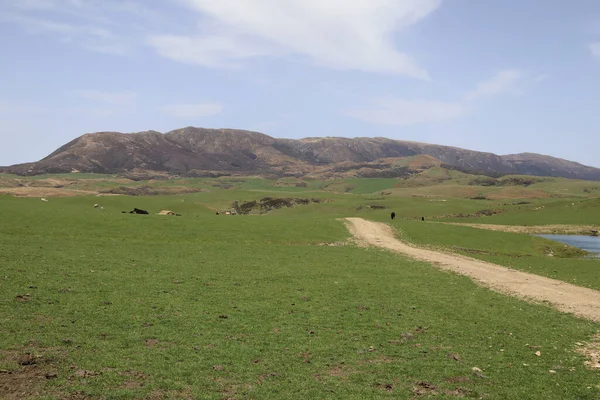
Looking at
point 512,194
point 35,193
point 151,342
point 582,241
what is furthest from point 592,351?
point 512,194

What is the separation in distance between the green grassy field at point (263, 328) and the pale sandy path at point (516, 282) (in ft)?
5.47

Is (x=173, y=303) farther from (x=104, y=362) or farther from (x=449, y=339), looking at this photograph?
(x=449, y=339)

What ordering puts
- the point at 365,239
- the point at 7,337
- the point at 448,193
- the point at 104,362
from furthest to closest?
the point at 448,193 → the point at 365,239 → the point at 7,337 → the point at 104,362

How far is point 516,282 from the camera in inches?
1305

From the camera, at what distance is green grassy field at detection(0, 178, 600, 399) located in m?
13.6

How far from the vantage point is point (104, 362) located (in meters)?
14.4

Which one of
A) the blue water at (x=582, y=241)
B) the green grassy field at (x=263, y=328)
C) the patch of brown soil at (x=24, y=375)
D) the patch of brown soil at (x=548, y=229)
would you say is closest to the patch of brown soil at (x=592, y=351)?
the green grassy field at (x=263, y=328)

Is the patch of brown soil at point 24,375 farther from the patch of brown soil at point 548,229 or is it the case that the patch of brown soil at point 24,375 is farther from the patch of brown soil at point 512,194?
the patch of brown soil at point 512,194

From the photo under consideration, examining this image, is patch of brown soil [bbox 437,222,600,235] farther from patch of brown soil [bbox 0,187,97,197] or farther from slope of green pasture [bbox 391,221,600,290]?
patch of brown soil [bbox 0,187,97,197]

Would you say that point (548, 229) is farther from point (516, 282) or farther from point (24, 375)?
point (24, 375)

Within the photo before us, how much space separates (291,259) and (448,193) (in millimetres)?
161018

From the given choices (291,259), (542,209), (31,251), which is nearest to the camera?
(31,251)

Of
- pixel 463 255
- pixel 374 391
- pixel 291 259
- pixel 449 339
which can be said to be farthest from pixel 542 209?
pixel 374 391

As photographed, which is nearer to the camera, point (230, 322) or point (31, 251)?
point (230, 322)
